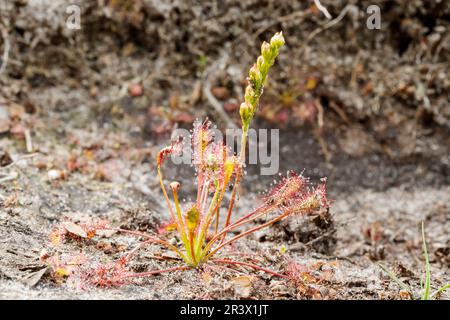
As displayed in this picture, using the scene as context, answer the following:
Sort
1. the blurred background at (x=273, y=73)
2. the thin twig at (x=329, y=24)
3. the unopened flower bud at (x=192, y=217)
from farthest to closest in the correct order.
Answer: the thin twig at (x=329, y=24)
the blurred background at (x=273, y=73)
the unopened flower bud at (x=192, y=217)

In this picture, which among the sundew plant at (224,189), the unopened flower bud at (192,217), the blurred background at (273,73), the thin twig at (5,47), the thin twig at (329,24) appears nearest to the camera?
the unopened flower bud at (192,217)

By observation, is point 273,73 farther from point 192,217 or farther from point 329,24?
point 192,217

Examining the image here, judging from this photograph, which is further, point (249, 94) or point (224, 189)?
point (224, 189)

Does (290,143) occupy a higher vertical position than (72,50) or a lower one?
lower

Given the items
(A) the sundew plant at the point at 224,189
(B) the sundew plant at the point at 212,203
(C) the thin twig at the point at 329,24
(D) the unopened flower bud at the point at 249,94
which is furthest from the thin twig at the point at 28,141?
(C) the thin twig at the point at 329,24

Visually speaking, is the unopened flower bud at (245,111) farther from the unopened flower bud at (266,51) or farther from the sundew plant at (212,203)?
the unopened flower bud at (266,51)

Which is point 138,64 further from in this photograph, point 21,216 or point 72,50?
point 21,216

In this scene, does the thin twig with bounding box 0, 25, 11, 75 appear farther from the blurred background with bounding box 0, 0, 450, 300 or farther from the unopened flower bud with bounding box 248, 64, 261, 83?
the unopened flower bud with bounding box 248, 64, 261, 83

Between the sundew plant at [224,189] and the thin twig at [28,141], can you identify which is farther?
the thin twig at [28,141]

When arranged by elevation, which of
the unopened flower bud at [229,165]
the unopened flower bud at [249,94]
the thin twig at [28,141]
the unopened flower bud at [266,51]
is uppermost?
the unopened flower bud at [266,51]

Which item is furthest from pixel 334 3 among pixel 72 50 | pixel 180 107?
pixel 72 50

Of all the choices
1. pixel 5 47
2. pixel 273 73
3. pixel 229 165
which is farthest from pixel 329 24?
pixel 5 47
